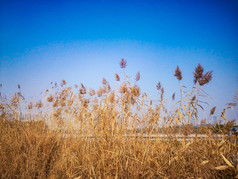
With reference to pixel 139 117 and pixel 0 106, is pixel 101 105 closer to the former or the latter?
pixel 139 117

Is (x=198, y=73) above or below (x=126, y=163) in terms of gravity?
above

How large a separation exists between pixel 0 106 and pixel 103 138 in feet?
11.9

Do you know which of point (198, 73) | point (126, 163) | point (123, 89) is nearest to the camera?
point (126, 163)

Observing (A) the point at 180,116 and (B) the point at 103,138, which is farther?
(A) the point at 180,116

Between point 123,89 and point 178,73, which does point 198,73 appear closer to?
point 178,73

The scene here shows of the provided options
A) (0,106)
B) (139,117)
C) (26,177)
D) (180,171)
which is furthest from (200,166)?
(0,106)

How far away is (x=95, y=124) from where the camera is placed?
8.59 feet

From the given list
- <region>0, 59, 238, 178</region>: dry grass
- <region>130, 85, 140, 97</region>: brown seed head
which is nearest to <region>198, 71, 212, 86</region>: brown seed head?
<region>0, 59, 238, 178</region>: dry grass

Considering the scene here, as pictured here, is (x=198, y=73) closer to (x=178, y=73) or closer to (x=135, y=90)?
(x=178, y=73)

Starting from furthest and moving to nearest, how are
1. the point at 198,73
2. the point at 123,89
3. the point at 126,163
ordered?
the point at 123,89
the point at 198,73
the point at 126,163

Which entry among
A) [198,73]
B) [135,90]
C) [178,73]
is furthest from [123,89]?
[198,73]

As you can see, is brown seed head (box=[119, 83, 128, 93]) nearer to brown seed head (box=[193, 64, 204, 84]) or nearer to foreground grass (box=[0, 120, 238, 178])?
foreground grass (box=[0, 120, 238, 178])

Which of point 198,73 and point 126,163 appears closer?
point 126,163

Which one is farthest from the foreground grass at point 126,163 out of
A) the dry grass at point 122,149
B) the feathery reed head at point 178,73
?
the feathery reed head at point 178,73
